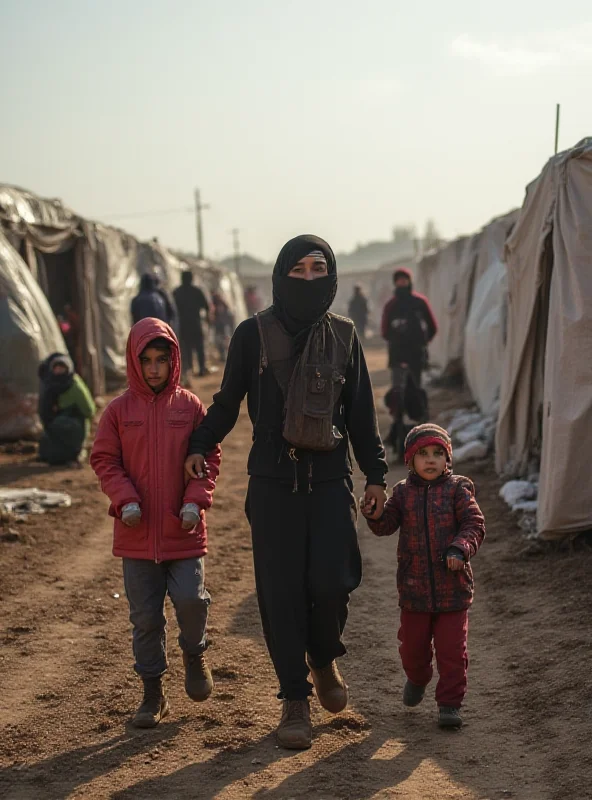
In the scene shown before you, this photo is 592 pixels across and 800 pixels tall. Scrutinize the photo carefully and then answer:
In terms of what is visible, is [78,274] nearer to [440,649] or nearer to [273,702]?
[273,702]

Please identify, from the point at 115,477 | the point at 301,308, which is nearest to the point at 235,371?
the point at 301,308

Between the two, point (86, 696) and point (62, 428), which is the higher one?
point (62, 428)

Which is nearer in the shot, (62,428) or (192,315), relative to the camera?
(62,428)

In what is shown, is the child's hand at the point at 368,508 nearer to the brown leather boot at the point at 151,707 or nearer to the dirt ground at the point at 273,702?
the dirt ground at the point at 273,702

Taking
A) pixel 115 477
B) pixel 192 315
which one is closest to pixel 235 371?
pixel 115 477

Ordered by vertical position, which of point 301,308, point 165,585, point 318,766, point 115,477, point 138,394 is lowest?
point 318,766

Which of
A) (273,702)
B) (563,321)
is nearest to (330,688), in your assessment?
(273,702)

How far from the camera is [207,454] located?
407 cm

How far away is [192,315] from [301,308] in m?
12.9

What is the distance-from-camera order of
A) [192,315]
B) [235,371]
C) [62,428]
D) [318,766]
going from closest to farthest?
[318,766]
[235,371]
[62,428]
[192,315]

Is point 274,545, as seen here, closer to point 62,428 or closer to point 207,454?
point 207,454

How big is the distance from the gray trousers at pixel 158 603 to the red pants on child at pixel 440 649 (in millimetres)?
790

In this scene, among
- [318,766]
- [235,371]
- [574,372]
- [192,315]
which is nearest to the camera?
[318,766]

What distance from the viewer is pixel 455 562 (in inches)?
150
